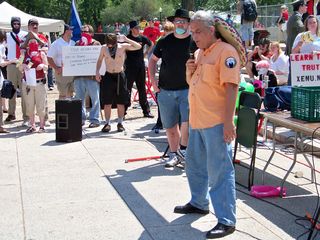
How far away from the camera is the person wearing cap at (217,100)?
4.58 metres

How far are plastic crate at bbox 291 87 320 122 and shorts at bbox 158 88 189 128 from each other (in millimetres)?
1695

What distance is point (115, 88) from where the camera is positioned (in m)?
10.0

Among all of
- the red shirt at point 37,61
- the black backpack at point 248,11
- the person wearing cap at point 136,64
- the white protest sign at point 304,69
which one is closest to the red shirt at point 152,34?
the black backpack at point 248,11

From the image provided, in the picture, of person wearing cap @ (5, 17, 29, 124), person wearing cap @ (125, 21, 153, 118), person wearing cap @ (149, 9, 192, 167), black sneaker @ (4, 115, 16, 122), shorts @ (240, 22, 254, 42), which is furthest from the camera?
shorts @ (240, 22, 254, 42)

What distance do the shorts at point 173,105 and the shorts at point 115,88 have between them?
2.97 meters

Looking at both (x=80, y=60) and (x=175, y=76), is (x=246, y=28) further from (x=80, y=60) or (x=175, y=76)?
(x=175, y=76)

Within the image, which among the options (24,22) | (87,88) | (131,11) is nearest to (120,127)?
(87,88)

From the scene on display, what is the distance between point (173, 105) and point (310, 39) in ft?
11.7

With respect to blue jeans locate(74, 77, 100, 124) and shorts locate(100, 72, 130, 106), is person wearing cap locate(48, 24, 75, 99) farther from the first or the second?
shorts locate(100, 72, 130, 106)

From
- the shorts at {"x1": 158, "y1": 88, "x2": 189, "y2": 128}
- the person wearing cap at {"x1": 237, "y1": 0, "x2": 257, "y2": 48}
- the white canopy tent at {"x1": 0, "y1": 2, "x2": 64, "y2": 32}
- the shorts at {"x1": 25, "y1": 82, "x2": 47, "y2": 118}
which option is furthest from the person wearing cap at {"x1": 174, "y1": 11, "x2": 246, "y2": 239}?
the white canopy tent at {"x1": 0, "y1": 2, "x2": 64, "y2": 32}

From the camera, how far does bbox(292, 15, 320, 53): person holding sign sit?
9.35 metres

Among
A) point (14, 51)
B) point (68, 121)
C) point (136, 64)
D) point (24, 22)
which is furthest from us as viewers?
point (24, 22)

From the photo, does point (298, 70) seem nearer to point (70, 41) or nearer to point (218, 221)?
point (218, 221)

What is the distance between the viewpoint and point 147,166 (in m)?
7.41
